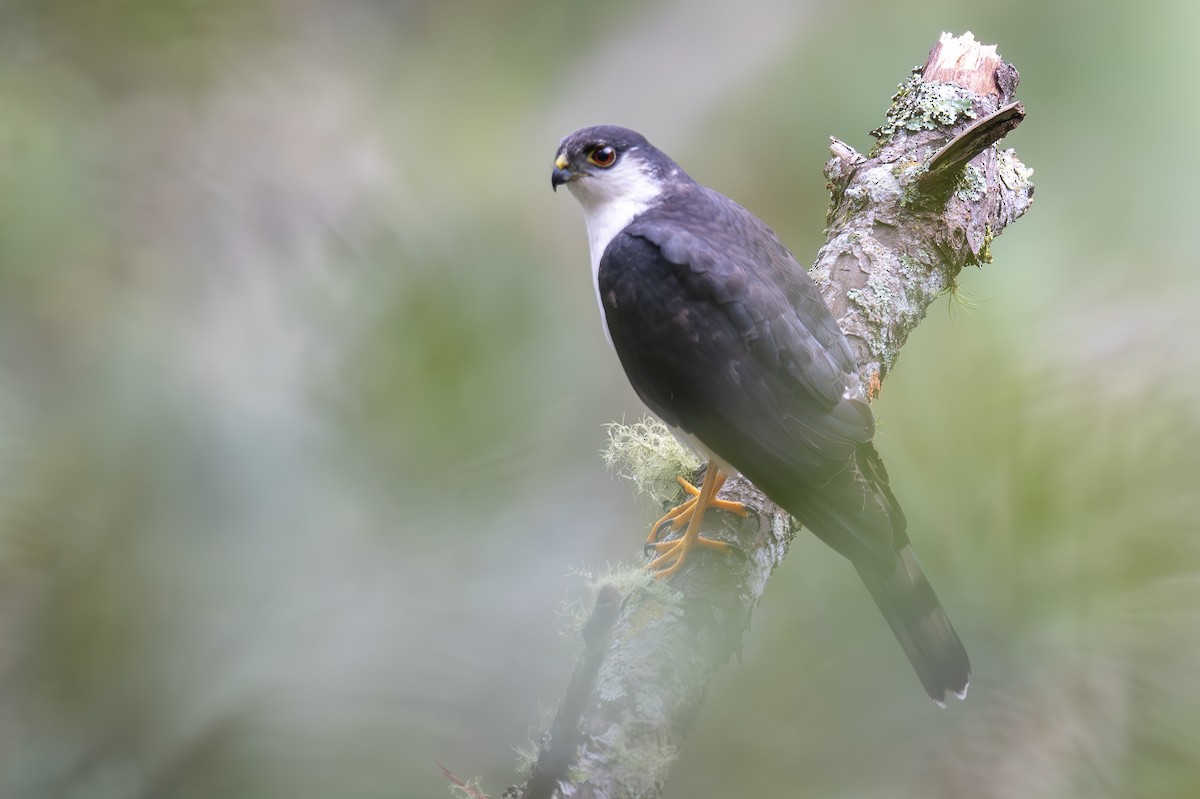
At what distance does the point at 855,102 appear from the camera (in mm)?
3715

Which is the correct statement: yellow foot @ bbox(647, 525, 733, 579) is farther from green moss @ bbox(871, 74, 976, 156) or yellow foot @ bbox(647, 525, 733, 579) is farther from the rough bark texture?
green moss @ bbox(871, 74, 976, 156)

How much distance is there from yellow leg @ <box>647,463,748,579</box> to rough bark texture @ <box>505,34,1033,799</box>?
0.04m

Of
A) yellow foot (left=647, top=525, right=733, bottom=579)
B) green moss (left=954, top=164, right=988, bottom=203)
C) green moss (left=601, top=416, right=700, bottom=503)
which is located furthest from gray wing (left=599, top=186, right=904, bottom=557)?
green moss (left=954, top=164, right=988, bottom=203)

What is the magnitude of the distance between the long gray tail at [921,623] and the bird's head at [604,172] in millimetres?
1158

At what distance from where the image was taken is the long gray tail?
2.22 meters

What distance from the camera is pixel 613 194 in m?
2.68

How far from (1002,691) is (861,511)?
0.62 meters

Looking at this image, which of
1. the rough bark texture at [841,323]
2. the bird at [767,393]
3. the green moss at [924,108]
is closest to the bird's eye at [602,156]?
the bird at [767,393]

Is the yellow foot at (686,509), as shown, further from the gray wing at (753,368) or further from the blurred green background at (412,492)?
the gray wing at (753,368)

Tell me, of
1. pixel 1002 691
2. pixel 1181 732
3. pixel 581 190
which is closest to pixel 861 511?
pixel 1002 691

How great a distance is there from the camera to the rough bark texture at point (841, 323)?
1642 millimetres

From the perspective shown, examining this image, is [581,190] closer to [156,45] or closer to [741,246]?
[741,246]

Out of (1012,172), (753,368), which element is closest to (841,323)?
(753,368)

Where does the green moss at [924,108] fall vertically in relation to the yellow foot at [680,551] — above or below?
above
